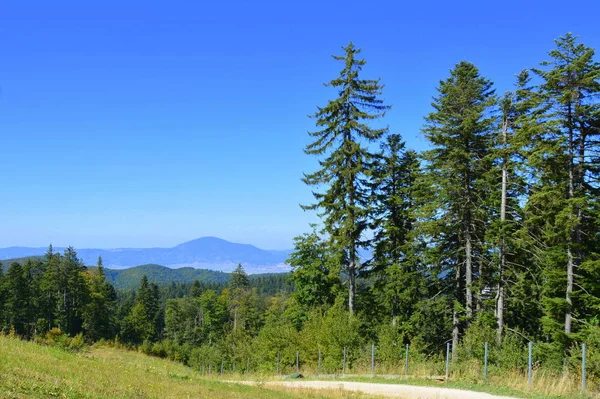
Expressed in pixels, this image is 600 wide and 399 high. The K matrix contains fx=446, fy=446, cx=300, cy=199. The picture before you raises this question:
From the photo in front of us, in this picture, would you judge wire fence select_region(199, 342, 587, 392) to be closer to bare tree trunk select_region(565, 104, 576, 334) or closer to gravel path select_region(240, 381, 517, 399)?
bare tree trunk select_region(565, 104, 576, 334)

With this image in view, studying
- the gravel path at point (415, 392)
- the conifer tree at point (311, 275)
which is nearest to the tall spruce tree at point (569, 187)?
the gravel path at point (415, 392)

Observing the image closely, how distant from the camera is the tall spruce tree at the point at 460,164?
24.0m

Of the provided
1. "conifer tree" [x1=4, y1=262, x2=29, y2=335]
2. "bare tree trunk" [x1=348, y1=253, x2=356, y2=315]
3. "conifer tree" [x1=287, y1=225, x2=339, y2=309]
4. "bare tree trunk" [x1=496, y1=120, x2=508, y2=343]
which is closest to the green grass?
"bare tree trunk" [x1=348, y1=253, x2=356, y2=315]

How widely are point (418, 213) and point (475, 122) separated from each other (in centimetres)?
571

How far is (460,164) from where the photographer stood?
949 inches

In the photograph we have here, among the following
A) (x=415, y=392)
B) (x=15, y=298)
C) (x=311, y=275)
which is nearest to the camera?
(x=415, y=392)

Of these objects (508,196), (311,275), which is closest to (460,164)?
(508,196)

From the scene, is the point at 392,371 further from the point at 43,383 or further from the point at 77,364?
the point at 43,383

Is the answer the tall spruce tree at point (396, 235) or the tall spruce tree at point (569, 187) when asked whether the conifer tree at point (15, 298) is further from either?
the tall spruce tree at point (569, 187)

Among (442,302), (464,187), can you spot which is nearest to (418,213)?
(464,187)

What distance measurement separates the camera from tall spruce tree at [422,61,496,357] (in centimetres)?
2400

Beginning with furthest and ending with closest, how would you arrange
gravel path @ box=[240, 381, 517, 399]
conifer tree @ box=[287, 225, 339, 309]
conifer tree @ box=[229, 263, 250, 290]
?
1. conifer tree @ box=[229, 263, 250, 290]
2. conifer tree @ box=[287, 225, 339, 309]
3. gravel path @ box=[240, 381, 517, 399]

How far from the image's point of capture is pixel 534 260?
23172mm

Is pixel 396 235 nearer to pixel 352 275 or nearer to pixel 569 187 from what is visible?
pixel 352 275
